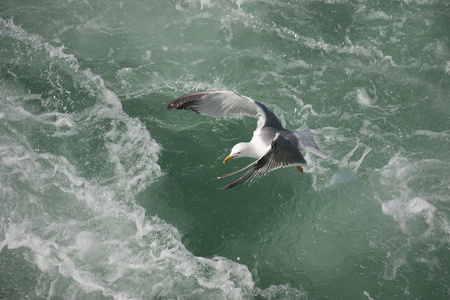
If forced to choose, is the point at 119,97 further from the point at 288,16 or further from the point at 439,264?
the point at 439,264

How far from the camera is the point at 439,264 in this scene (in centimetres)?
507

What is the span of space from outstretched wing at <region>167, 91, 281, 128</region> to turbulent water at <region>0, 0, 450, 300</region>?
32.8 inches

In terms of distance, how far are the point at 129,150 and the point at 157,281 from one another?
1.71 meters

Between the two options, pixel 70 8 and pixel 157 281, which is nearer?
pixel 157 281

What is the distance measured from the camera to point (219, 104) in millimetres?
5148

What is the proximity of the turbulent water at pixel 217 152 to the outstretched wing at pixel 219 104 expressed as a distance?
2.73 feet

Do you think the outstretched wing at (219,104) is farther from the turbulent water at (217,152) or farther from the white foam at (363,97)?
the white foam at (363,97)

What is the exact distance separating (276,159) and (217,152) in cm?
172

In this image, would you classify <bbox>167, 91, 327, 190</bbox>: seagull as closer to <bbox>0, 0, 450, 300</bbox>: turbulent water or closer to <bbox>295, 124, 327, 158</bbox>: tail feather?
<bbox>295, 124, 327, 158</bbox>: tail feather

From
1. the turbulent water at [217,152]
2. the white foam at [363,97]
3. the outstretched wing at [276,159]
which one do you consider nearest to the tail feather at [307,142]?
the outstretched wing at [276,159]

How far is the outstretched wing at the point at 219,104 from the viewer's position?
5039mm

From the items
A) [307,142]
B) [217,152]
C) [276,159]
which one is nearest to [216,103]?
[217,152]

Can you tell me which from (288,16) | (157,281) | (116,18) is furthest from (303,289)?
(116,18)

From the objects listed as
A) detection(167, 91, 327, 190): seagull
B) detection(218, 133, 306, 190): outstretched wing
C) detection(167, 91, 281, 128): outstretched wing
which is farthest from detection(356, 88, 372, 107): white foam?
detection(218, 133, 306, 190): outstretched wing
